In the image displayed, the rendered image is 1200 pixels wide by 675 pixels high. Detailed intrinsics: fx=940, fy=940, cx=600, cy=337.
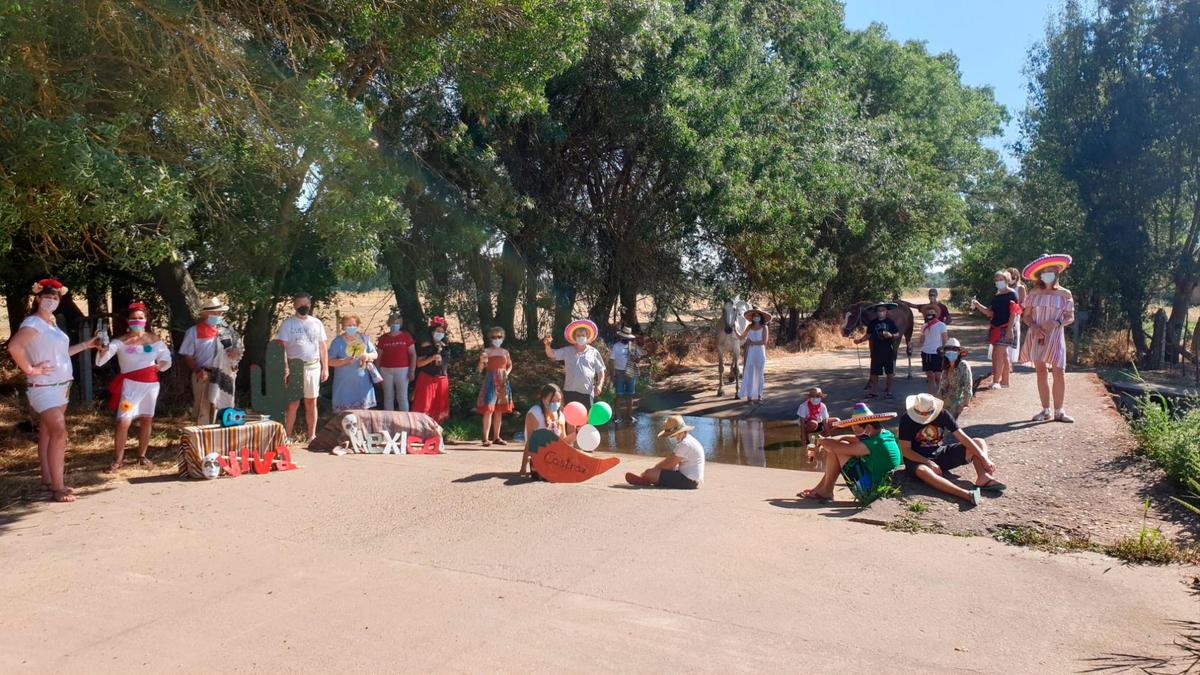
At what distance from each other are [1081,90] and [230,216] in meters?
Result: 17.3

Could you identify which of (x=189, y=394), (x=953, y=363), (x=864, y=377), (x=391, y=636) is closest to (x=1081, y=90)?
(x=864, y=377)

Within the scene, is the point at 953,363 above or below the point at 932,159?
below

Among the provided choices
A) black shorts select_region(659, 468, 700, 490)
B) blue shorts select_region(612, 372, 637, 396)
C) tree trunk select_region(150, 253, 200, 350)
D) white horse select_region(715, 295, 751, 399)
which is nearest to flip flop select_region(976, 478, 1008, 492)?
black shorts select_region(659, 468, 700, 490)

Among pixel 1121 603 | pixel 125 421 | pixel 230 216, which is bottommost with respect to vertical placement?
pixel 1121 603

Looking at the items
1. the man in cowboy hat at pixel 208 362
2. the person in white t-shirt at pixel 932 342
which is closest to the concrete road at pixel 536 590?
the man in cowboy hat at pixel 208 362

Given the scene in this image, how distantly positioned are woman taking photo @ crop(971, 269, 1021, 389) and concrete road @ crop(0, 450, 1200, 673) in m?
5.15

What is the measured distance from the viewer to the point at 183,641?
523cm

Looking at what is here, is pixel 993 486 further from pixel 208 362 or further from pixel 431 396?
pixel 208 362

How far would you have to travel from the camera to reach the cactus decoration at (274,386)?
11.4 metres

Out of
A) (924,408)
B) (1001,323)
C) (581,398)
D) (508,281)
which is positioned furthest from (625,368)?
(924,408)

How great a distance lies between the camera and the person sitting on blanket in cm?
830

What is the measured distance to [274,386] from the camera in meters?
12.2

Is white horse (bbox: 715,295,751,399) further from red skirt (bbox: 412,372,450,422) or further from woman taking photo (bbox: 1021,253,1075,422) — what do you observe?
woman taking photo (bbox: 1021,253,1075,422)

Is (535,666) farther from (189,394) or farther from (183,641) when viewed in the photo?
(189,394)
